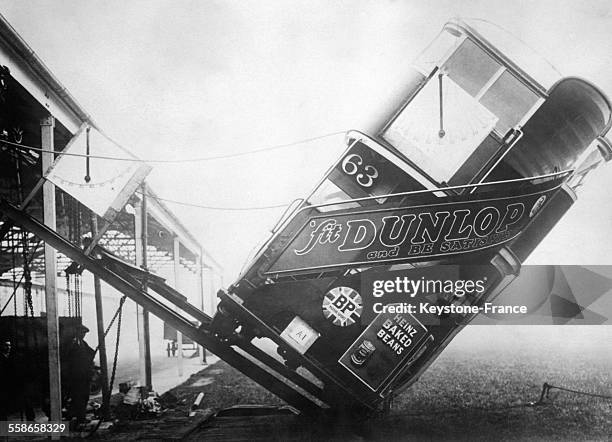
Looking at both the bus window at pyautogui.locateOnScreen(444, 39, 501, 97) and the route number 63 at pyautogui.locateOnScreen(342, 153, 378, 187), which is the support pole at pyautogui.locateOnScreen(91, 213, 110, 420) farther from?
the bus window at pyautogui.locateOnScreen(444, 39, 501, 97)

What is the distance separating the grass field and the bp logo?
3.10ft

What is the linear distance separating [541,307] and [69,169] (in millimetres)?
4297

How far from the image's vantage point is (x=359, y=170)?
3961 millimetres

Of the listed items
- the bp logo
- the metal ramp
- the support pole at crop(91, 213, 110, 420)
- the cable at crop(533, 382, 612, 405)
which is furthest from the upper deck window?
the support pole at crop(91, 213, 110, 420)

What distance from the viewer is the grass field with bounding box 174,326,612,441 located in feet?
14.6

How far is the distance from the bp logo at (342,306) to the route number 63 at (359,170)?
0.88 m

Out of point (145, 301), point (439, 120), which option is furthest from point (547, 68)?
point (145, 301)

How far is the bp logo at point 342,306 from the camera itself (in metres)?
4.12

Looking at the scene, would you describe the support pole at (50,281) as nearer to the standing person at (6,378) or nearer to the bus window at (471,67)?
the standing person at (6,378)

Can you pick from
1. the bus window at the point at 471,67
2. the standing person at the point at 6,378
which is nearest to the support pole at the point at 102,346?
the standing person at the point at 6,378

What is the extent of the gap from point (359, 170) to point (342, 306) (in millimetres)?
1099

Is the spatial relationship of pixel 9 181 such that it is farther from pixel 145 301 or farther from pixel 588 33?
pixel 588 33

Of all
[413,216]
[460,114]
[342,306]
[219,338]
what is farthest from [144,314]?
[460,114]

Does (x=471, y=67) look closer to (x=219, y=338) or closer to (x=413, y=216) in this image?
(x=413, y=216)
